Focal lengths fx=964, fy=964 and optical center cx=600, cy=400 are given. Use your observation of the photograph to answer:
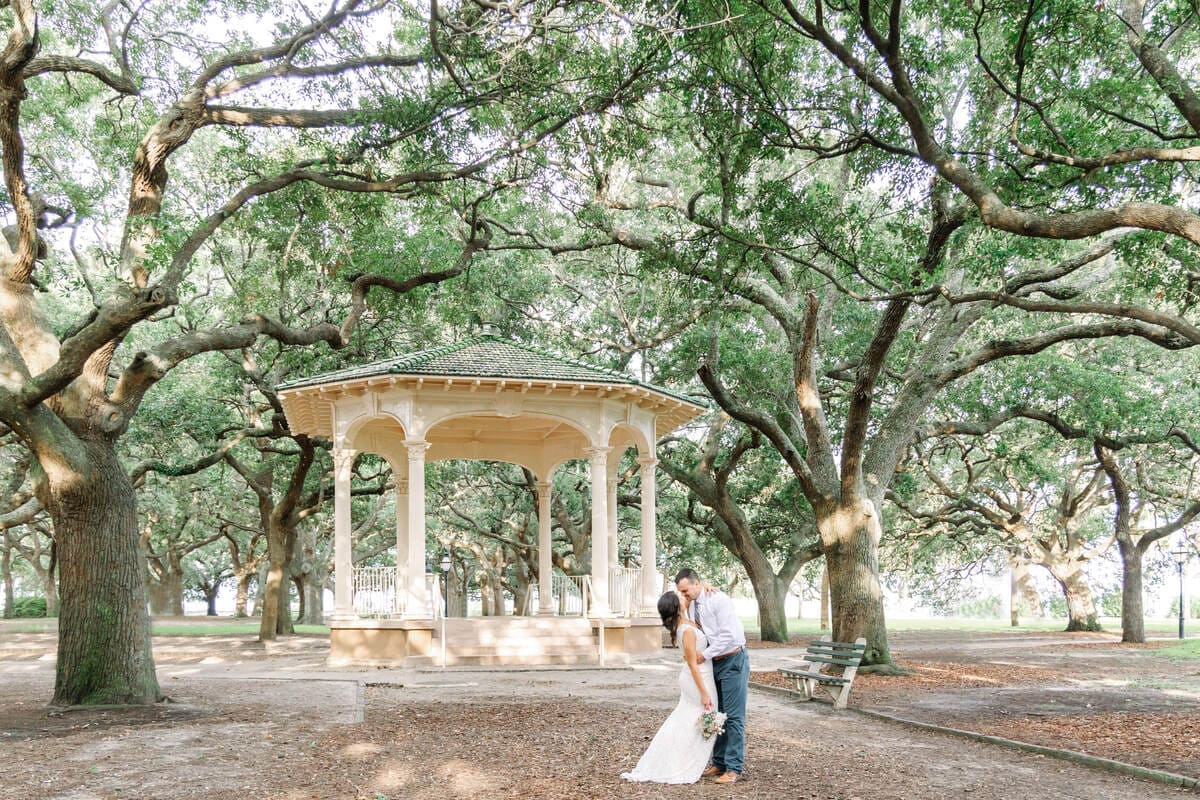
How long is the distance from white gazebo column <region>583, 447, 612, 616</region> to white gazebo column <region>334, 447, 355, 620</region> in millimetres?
4524

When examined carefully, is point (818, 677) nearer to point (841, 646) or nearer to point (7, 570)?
point (841, 646)

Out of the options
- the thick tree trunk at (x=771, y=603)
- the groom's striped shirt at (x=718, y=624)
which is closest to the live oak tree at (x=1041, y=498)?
the thick tree trunk at (x=771, y=603)

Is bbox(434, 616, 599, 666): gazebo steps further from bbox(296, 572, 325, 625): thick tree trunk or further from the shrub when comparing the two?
the shrub

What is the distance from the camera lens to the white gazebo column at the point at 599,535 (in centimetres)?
1806

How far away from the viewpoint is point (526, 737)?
30.9 feet

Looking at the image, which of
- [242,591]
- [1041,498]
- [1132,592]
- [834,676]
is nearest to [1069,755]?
[834,676]

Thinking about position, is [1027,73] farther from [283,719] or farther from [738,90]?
[283,719]

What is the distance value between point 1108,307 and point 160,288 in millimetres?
9807

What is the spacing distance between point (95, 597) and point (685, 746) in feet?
24.2

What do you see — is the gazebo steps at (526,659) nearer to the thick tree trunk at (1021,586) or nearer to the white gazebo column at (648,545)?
the white gazebo column at (648,545)

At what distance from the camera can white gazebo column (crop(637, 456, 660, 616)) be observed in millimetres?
19141

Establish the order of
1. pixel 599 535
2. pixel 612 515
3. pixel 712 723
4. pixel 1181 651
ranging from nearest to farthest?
pixel 712 723
pixel 599 535
pixel 612 515
pixel 1181 651

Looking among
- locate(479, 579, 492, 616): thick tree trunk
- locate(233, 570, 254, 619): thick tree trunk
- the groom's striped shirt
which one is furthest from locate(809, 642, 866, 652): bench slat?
locate(233, 570, 254, 619): thick tree trunk

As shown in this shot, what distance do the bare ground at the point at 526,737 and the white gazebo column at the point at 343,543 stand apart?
185 centimetres
